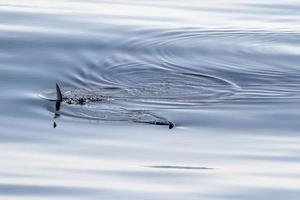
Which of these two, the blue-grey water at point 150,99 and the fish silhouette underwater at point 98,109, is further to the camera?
the fish silhouette underwater at point 98,109

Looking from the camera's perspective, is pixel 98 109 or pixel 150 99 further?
pixel 150 99

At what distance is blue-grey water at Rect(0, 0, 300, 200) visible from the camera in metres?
6.48

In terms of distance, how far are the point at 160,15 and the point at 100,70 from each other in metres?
2.65

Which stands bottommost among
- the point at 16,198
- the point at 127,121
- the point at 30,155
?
the point at 16,198

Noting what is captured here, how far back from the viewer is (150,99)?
8523mm

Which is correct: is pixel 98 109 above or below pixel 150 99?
below

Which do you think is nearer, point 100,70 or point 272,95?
point 272,95

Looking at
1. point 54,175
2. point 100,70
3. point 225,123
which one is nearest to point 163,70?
point 100,70

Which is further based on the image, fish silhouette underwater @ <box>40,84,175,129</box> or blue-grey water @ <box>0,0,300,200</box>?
fish silhouette underwater @ <box>40,84,175,129</box>

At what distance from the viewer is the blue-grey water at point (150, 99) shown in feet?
21.3

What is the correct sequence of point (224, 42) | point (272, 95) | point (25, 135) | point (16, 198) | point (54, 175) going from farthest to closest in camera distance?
point (224, 42), point (272, 95), point (25, 135), point (54, 175), point (16, 198)

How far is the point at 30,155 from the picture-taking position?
696cm

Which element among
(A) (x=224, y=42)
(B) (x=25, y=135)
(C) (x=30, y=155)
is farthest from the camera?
(A) (x=224, y=42)

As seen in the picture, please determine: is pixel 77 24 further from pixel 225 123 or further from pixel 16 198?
pixel 16 198
